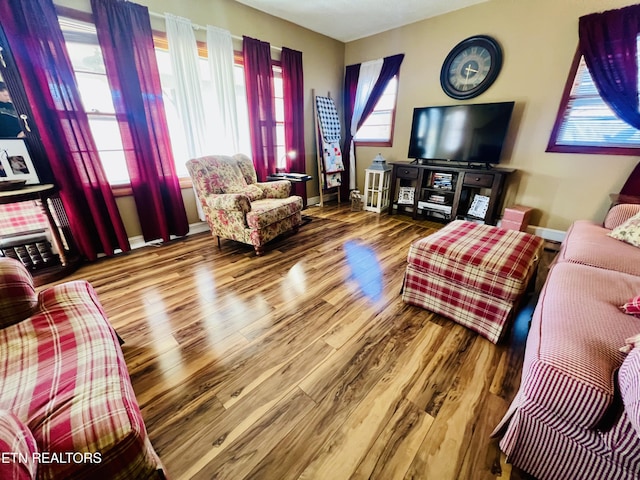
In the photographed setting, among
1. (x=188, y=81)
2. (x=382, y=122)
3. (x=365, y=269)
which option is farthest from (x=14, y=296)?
(x=382, y=122)

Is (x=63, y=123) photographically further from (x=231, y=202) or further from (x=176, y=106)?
(x=231, y=202)

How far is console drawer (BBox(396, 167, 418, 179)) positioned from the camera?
351 centimetres

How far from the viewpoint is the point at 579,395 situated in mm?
732

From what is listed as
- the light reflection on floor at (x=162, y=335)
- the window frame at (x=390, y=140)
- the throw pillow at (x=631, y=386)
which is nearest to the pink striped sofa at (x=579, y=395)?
the throw pillow at (x=631, y=386)

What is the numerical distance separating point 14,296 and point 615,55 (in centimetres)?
446

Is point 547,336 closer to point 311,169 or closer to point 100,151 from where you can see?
point 100,151

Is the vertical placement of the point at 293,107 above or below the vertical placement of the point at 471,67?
below

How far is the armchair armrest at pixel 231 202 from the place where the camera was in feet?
7.91

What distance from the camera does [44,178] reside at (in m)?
2.13

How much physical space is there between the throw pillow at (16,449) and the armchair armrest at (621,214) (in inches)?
120

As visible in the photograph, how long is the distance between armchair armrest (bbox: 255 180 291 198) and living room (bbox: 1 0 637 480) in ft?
1.77

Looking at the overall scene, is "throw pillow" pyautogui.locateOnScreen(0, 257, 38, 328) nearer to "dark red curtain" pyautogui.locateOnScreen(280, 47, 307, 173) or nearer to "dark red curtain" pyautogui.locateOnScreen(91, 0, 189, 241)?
"dark red curtain" pyautogui.locateOnScreen(91, 0, 189, 241)

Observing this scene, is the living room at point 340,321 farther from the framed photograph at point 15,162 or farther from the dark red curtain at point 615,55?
the framed photograph at point 15,162

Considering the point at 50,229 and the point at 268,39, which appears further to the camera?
the point at 268,39
